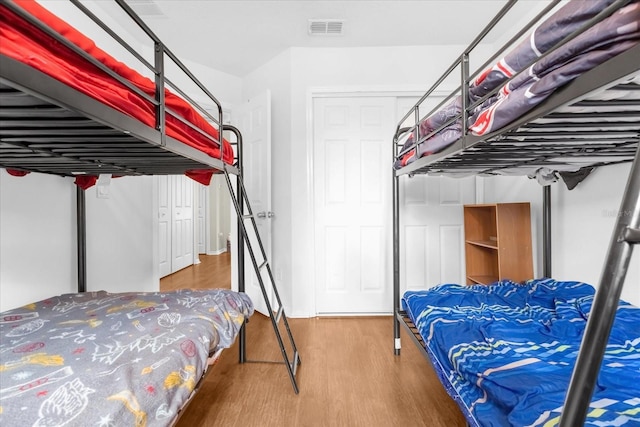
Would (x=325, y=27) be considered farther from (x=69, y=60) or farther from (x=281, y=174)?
(x=69, y=60)

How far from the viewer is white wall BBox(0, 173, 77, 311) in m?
1.66

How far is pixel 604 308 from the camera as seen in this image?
459mm

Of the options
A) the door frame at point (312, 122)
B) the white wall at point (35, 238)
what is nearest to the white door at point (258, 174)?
the door frame at point (312, 122)

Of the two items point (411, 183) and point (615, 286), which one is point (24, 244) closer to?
point (615, 286)

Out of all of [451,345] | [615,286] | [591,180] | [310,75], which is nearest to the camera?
[615,286]

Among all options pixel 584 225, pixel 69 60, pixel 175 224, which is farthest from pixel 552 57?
pixel 175 224

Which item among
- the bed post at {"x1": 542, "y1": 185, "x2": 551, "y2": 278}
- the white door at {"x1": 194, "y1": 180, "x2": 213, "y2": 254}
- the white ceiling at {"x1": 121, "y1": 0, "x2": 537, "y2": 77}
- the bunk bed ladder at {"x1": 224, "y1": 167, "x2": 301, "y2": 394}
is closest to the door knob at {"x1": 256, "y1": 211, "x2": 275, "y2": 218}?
the bunk bed ladder at {"x1": 224, "y1": 167, "x2": 301, "y2": 394}

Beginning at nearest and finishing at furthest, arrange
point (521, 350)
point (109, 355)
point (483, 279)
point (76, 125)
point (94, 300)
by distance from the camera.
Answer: point (76, 125), point (109, 355), point (521, 350), point (94, 300), point (483, 279)

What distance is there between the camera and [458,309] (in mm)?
1655

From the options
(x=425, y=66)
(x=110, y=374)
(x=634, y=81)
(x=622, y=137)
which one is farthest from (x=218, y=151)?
(x=425, y=66)

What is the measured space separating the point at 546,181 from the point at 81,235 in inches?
115

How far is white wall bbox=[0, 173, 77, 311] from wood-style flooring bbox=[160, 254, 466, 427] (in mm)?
1105

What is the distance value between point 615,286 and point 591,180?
1.96 meters

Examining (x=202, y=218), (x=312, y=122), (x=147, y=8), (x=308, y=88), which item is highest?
(x=147, y=8)
